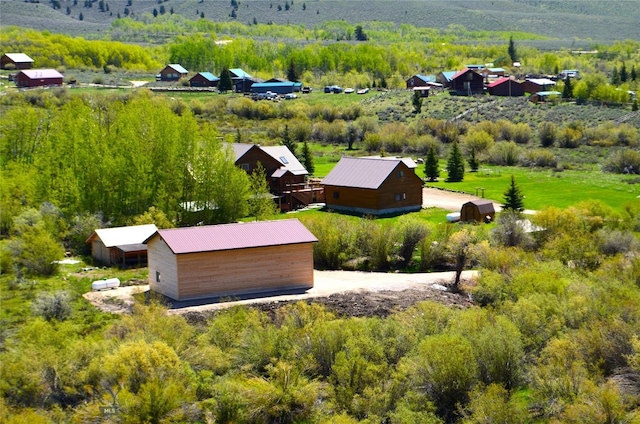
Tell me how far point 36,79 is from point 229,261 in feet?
281

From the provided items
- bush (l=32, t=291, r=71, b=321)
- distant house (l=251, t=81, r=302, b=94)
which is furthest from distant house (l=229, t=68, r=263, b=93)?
bush (l=32, t=291, r=71, b=321)

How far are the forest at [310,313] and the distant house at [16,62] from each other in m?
70.9

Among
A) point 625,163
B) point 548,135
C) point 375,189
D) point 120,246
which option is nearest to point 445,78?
point 548,135

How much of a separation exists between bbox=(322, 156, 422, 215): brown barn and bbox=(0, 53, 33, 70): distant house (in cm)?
8598

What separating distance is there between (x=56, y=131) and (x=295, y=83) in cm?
7552

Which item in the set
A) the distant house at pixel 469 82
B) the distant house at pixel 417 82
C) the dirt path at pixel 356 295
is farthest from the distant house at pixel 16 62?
the dirt path at pixel 356 295

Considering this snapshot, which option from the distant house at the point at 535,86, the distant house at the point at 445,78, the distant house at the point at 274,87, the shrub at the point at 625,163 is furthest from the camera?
the distant house at the point at 445,78

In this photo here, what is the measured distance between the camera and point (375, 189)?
5794cm

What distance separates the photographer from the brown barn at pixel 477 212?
53656mm

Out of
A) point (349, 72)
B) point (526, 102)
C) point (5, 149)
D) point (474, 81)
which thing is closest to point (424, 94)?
point (474, 81)

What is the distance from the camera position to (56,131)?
55906 mm

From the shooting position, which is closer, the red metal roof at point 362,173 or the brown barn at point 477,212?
the brown barn at point 477,212

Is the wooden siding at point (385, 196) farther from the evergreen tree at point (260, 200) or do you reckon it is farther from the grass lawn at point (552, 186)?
the grass lawn at point (552, 186)

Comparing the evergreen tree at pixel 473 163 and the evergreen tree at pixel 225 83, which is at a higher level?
the evergreen tree at pixel 225 83
